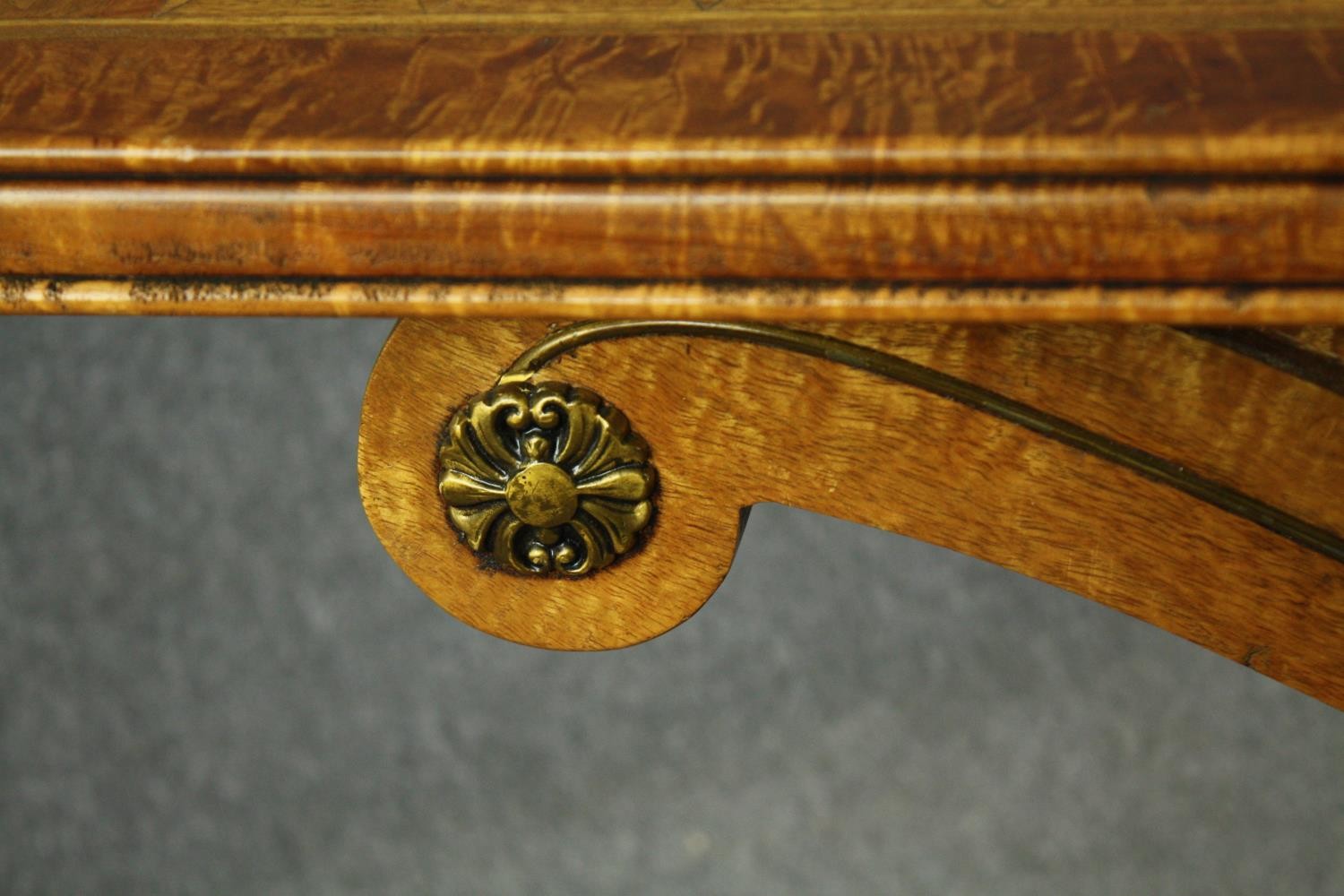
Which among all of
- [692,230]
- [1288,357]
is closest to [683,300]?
[692,230]

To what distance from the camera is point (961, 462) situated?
388mm

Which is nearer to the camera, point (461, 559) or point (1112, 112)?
point (1112, 112)

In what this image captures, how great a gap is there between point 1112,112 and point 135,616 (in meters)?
1.03

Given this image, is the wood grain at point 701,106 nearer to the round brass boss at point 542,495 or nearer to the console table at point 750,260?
the console table at point 750,260

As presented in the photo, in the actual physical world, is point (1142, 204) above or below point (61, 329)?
below

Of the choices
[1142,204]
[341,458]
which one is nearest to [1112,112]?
[1142,204]

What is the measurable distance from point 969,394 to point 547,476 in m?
0.10

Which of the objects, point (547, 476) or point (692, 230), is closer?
point (692, 230)

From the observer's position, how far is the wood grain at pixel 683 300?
0.29 metres

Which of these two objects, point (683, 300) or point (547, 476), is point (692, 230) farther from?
point (547, 476)

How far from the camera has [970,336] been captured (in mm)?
369

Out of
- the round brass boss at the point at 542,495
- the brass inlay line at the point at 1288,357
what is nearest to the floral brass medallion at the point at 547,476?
the round brass boss at the point at 542,495

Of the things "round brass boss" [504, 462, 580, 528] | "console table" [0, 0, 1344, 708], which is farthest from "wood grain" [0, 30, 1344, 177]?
"round brass boss" [504, 462, 580, 528]

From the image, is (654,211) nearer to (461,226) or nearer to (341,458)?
(461,226)
